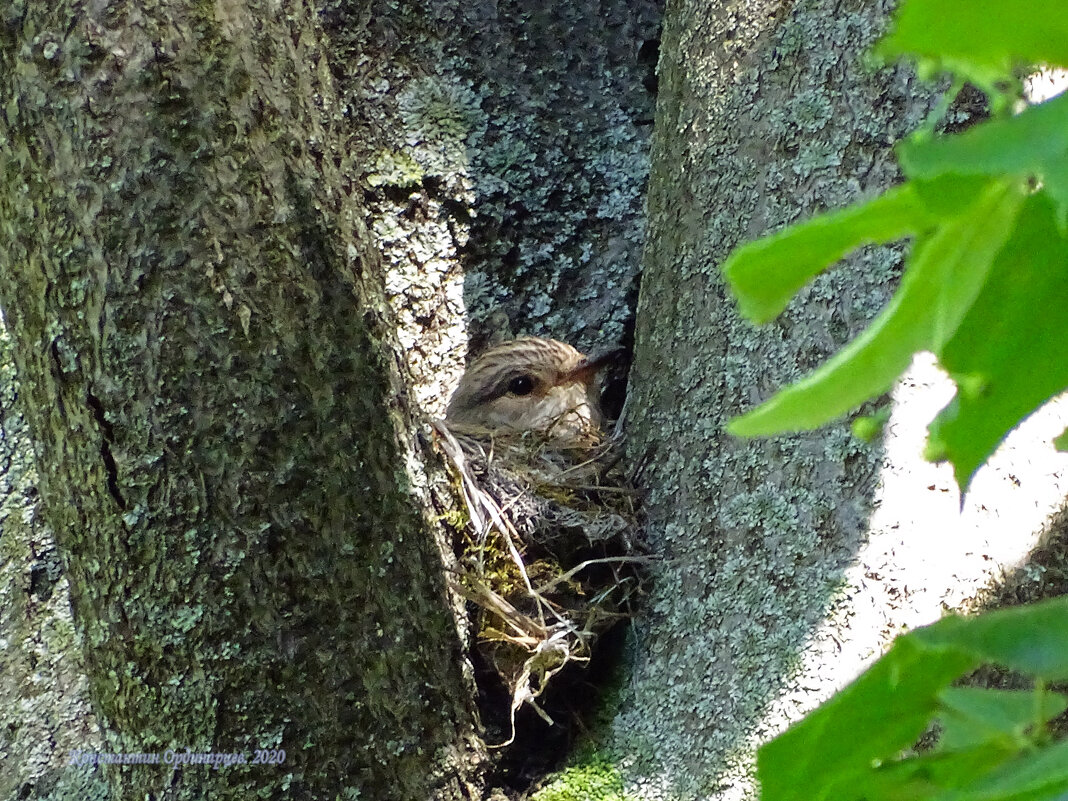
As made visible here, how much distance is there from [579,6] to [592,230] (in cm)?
72

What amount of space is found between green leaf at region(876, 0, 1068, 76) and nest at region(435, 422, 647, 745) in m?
1.72

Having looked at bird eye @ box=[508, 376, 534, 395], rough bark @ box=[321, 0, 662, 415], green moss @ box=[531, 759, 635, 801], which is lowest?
green moss @ box=[531, 759, 635, 801]

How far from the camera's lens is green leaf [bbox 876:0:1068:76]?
1.07 ft

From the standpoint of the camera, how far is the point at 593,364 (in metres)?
3.16

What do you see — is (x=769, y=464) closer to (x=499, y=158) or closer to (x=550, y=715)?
(x=550, y=715)

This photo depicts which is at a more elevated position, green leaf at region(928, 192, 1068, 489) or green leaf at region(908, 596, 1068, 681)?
green leaf at region(928, 192, 1068, 489)

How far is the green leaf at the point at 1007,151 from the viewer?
31 cm

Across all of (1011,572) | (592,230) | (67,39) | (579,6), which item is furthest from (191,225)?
(579,6)

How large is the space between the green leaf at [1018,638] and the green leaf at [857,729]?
0.05 m

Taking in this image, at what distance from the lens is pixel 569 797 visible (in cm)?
189

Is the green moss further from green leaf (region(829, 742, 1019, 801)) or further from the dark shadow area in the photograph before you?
green leaf (region(829, 742, 1019, 801))

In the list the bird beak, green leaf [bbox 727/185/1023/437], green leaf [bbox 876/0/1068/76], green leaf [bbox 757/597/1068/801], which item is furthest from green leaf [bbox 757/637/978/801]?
the bird beak

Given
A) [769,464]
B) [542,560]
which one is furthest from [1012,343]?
[542,560]

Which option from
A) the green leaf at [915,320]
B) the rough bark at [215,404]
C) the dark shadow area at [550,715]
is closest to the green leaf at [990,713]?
the green leaf at [915,320]
